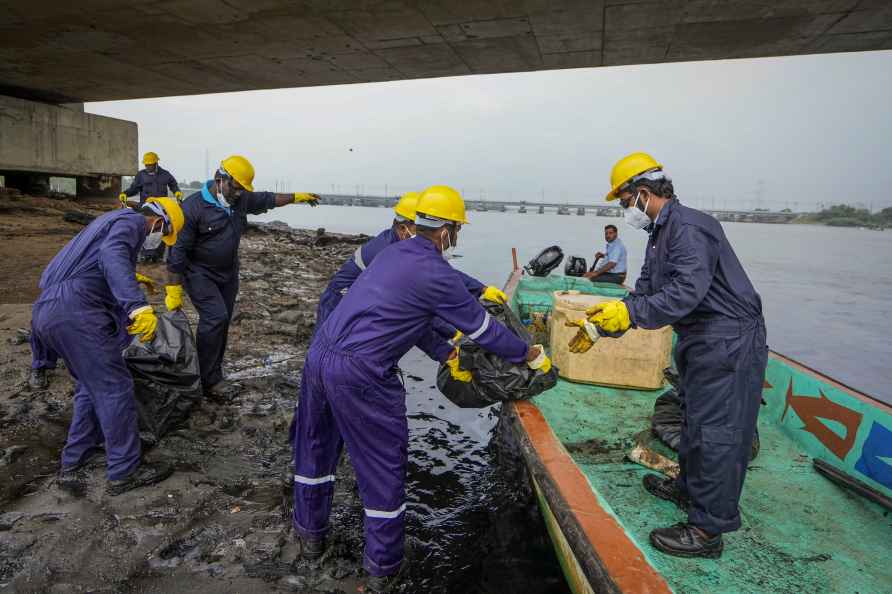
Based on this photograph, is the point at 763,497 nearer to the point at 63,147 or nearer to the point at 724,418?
the point at 724,418

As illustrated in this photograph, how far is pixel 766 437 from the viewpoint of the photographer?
340 centimetres

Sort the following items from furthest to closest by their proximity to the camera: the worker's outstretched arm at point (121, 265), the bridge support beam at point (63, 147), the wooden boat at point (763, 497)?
the bridge support beam at point (63, 147), the worker's outstretched arm at point (121, 265), the wooden boat at point (763, 497)

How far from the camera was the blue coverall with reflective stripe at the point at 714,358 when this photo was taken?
220 centimetres

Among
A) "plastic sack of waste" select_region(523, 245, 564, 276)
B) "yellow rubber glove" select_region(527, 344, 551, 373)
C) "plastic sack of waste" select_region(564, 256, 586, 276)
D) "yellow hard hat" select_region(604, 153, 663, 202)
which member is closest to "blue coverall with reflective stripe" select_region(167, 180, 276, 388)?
"yellow rubber glove" select_region(527, 344, 551, 373)

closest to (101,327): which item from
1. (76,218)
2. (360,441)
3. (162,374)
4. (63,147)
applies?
(162,374)

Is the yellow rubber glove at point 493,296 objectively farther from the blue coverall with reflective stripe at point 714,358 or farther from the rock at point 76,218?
the rock at point 76,218

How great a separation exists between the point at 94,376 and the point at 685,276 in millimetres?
3087

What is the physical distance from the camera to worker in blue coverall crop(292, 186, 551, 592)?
7.52 ft

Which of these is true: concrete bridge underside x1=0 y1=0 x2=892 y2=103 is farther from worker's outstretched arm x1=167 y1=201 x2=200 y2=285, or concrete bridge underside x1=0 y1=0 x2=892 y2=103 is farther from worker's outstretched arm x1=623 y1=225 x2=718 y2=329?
worker's outstretched arm x1=623 y1=225 x2=718 y2=329

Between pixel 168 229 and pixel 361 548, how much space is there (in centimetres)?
228

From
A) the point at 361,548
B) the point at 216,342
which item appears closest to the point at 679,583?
the point at 361,548

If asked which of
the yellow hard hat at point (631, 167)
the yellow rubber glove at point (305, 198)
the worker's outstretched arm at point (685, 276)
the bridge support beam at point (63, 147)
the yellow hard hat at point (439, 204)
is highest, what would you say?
the bridge support beam at point (63, 147)

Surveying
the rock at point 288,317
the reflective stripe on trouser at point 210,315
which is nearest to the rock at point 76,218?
the rock at point 288,317

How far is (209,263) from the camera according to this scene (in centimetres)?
432
